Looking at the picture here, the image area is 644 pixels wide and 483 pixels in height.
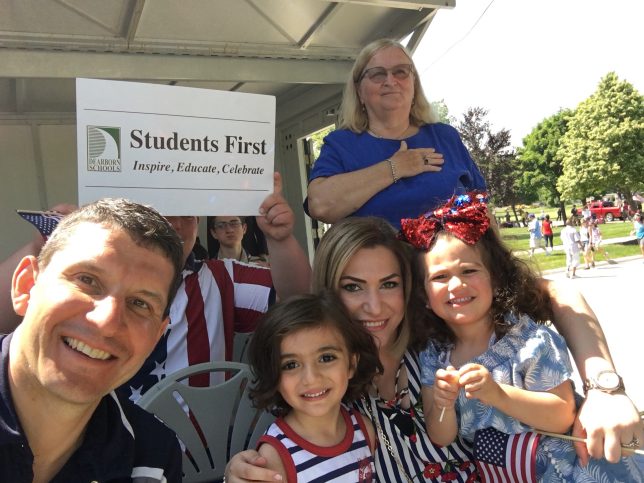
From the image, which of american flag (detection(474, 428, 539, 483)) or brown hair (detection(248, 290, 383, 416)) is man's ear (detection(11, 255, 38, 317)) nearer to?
brown hair (detection(248, 290, 383, 416))

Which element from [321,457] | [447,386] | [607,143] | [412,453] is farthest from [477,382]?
[607,143]

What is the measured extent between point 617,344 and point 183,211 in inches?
259

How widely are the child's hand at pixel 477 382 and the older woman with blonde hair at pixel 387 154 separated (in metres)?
0.95


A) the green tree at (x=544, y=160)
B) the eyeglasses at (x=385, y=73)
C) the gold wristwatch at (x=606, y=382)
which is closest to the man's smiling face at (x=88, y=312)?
the gold wristwatch at (x=606, y=382)

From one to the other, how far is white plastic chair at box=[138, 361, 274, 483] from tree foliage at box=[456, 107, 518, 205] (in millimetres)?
34340

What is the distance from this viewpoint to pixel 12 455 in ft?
4.06

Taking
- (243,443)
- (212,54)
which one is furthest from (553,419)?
(212,54)

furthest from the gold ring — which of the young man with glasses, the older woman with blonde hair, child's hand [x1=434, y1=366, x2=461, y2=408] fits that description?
the young man with glasses

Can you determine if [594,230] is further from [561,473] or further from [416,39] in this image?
[561,473]

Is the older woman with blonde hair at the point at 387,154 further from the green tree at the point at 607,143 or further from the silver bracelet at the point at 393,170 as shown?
the green tree at the point at 607,143

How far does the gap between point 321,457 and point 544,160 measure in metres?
60.5

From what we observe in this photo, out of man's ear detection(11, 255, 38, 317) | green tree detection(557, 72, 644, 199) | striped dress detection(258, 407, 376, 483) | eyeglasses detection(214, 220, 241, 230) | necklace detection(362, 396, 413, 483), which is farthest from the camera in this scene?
green tree detection(557, 72, 644, 199)

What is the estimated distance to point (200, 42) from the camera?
4.31m

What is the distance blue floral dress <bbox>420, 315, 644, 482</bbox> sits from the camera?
1.75 metres
